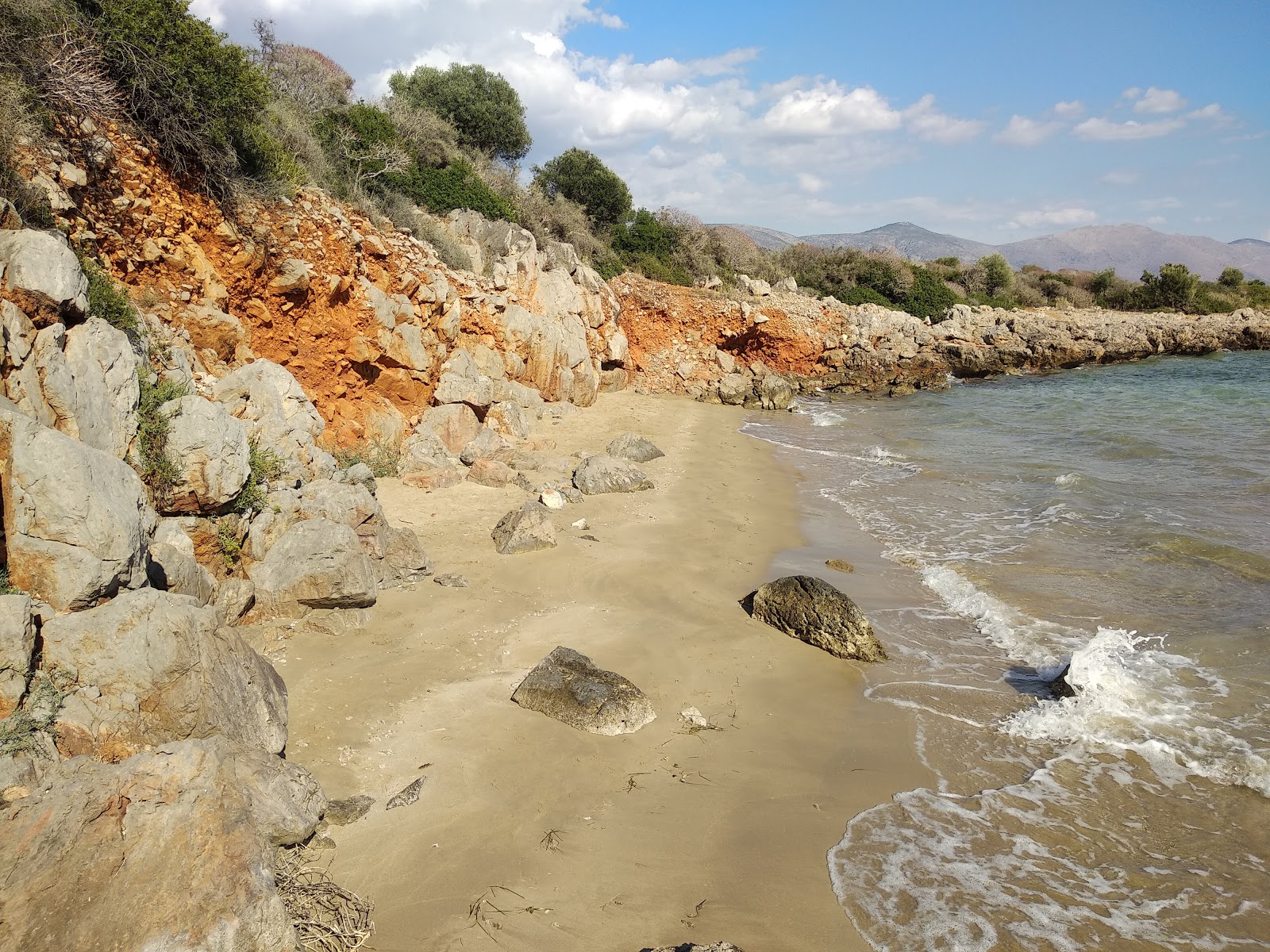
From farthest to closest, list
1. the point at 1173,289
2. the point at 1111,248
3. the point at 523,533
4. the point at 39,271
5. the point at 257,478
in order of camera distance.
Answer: the point at 1111,248 → the point at 1173,289 → the point at 523,533 → the point at 257,478 → the point at 39,271

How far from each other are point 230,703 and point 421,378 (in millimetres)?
9386

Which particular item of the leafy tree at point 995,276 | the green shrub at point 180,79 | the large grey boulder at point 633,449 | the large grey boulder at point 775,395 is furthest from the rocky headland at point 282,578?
the leafy tree at point 995,276

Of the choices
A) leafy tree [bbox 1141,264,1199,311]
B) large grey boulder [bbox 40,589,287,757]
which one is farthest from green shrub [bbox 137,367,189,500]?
leafy tree [bbox 1141,264,1199,311]

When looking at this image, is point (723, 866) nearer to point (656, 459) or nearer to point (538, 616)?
point (538, 616)

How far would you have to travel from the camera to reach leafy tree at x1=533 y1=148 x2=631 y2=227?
28.4 metres

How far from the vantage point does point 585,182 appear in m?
28.3

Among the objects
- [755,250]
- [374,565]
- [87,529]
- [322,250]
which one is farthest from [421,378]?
[755,250]

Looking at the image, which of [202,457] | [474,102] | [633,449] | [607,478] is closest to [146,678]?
[202,457]

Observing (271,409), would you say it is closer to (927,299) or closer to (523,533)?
(523,533)

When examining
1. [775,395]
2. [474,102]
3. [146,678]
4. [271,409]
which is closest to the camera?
[146,678]

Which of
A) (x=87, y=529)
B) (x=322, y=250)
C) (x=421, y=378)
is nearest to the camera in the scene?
(x=87, y=529)

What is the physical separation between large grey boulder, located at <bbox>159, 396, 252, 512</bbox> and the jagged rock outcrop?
1766cm

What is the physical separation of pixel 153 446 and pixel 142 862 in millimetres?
4455

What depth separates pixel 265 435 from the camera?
851cm
